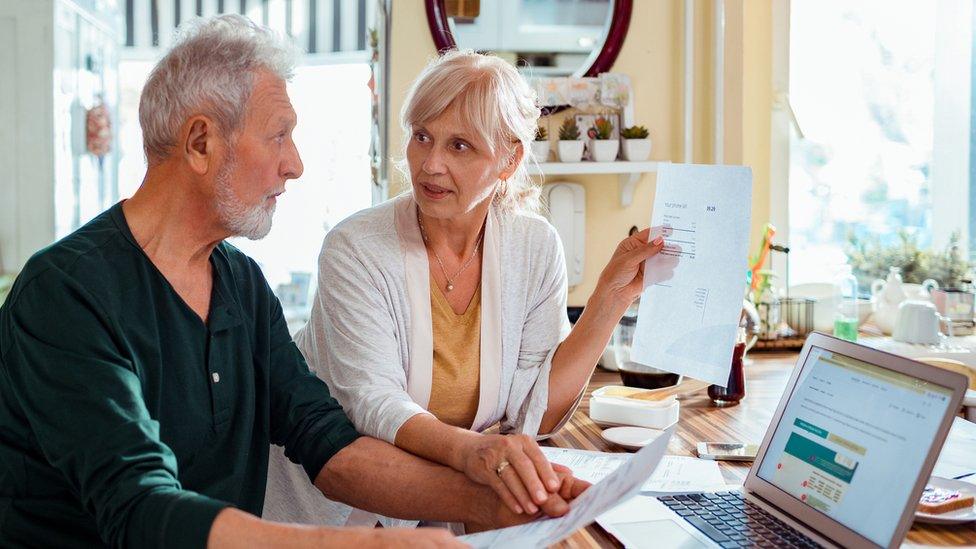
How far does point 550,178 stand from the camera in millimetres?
2943

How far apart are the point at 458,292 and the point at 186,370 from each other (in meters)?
0.64

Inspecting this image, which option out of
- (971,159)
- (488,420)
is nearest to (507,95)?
(488,420)

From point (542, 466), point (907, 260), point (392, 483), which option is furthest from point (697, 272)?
point (907, 260)

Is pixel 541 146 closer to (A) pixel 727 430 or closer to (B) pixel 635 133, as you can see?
(B) pixel 635 133

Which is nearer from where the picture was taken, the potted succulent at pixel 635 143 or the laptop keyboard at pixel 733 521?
the laptop keyboard at pixel 733 521

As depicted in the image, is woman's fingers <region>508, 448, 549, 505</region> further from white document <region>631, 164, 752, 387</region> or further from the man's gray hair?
the man's gray hair

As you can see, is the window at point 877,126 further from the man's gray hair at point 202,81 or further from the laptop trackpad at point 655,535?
the man's gray hair at point 202,81

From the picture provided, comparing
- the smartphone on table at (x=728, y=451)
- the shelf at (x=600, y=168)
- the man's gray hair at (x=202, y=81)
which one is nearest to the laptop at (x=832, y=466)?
the smartphone on table at (x=728, y=451)

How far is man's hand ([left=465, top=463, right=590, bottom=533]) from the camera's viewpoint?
123 centimetres

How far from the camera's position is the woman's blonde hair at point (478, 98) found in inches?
67.7

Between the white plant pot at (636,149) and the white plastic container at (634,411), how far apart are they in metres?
1.17

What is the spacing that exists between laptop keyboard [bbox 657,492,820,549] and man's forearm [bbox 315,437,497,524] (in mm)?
315

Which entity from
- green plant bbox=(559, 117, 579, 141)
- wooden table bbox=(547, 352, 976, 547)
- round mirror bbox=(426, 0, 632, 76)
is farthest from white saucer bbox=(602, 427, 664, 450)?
round mirror bbox=(426, 0, 632, 76)

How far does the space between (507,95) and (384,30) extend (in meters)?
1.27
